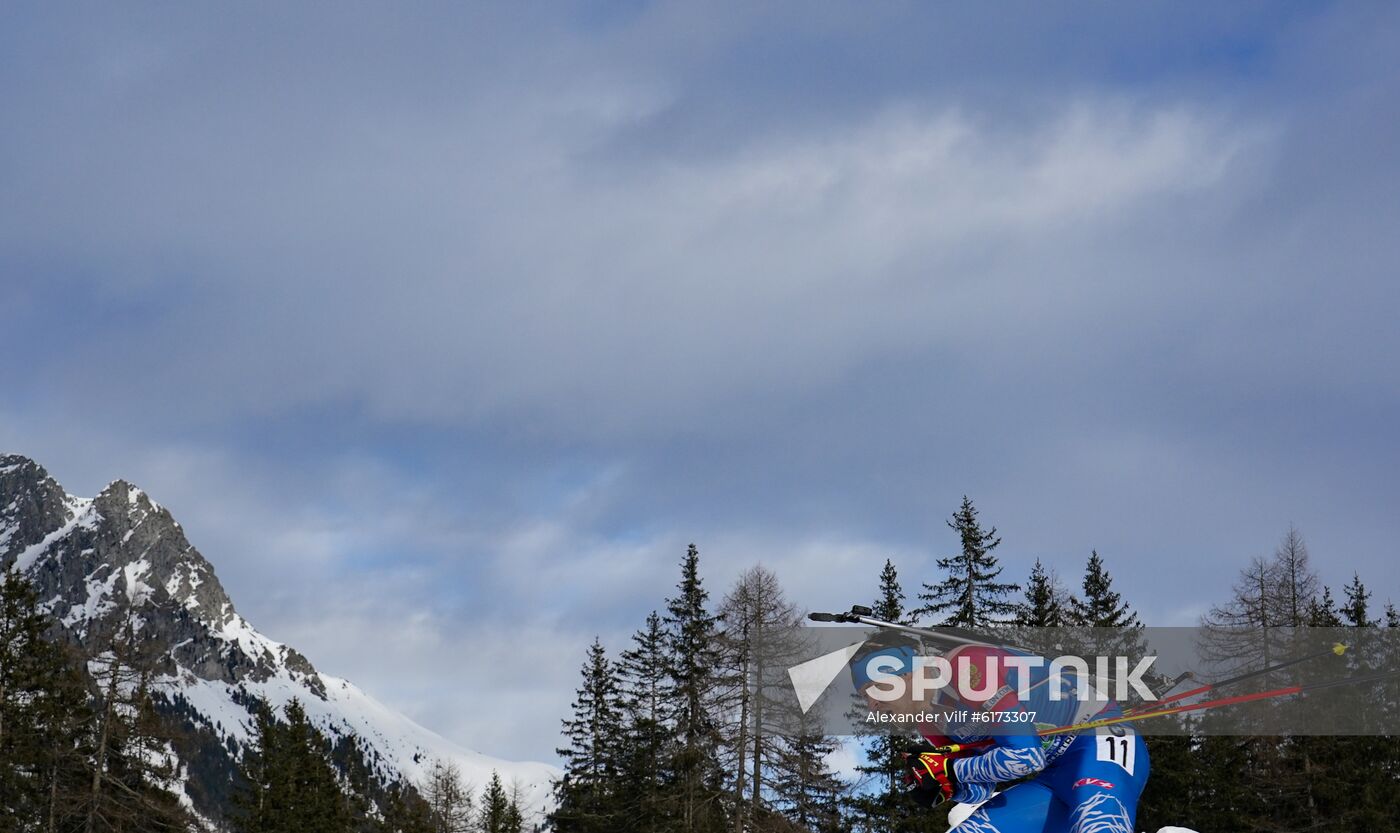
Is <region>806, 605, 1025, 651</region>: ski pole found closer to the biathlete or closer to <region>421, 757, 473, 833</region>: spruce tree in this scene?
the biathlete

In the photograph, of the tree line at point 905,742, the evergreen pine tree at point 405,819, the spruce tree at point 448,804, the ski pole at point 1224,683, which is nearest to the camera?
the ski pole at point 1224,683

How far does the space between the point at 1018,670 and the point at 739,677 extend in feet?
107

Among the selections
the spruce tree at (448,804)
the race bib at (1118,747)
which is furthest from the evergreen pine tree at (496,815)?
the race bib at (1118,747)

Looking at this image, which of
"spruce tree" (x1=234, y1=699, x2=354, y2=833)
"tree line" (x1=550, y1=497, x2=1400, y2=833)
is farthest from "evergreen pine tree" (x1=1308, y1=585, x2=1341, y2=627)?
"spruce tree" (x1=234, y1=699, x2=354, y2=833)

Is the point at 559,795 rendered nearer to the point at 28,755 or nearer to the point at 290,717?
the point at 290,717

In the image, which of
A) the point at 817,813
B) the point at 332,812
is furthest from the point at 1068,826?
the point at 332,812

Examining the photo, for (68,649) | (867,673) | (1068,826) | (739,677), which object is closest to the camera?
(1068,826)

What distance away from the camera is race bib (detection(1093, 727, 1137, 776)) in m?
7.03

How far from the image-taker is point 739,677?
129 feet

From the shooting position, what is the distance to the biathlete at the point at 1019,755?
6.98 m

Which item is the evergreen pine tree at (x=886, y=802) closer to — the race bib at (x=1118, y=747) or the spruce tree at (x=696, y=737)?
the spruce tree at (x=696, y=737)

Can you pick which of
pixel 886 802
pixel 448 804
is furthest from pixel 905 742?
pixel 448 804

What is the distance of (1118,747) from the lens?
7.06 m

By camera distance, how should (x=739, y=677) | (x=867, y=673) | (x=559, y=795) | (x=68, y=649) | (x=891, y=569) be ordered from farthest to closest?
(x=559, y=795) < (x=891, y=569) < (x=68, y=649) < (x=739, y=677) < (x=867, y=673)
